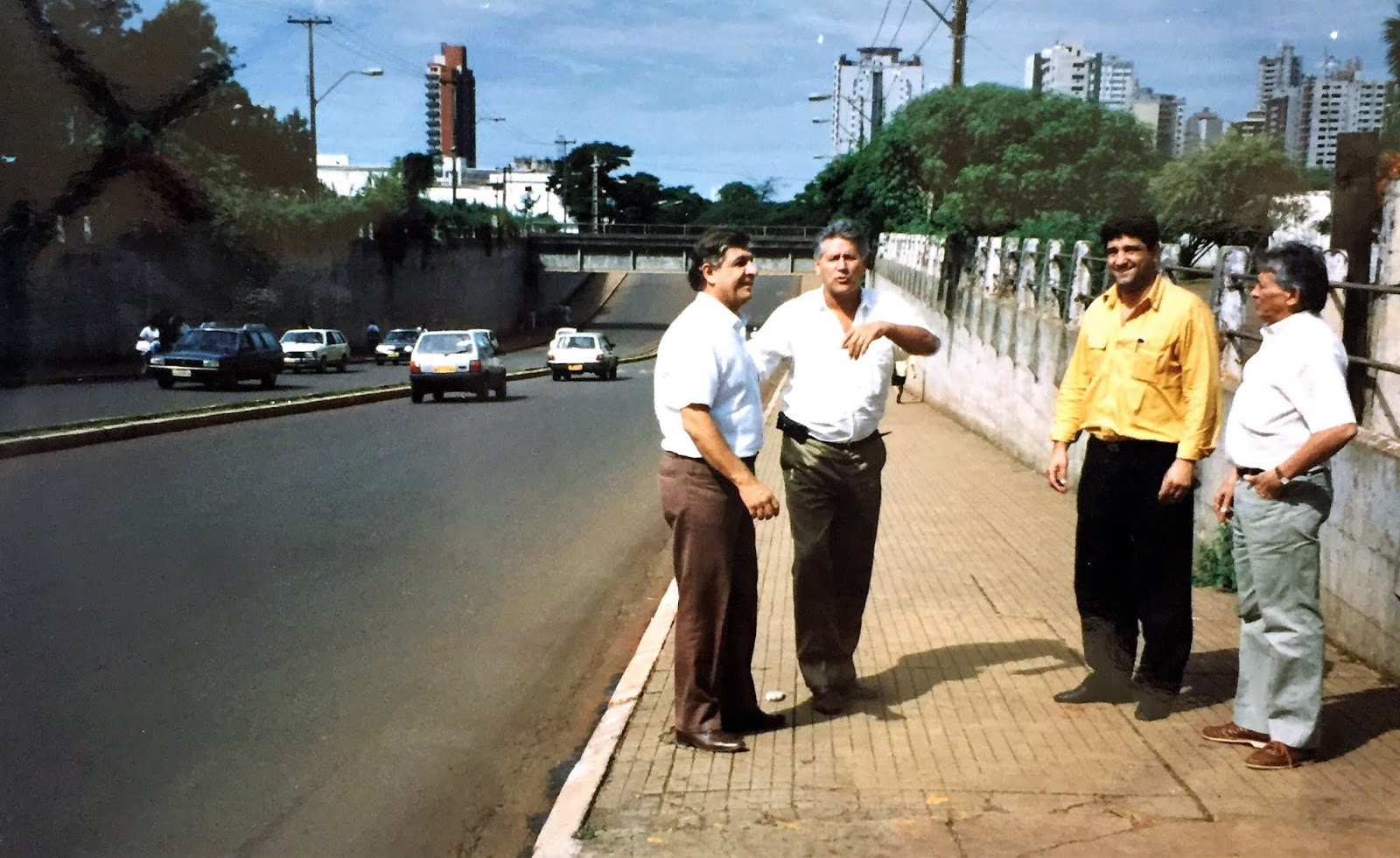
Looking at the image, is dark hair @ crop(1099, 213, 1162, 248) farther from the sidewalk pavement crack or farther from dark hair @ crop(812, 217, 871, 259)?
the sidewalk pavement crack

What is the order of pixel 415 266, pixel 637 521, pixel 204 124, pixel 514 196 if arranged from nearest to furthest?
pixel 637 521 < pixel 204 124 < pixel 415 266 < pixel 514 196

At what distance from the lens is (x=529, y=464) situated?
16.5 m

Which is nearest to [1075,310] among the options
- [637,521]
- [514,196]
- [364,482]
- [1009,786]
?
[637,521]

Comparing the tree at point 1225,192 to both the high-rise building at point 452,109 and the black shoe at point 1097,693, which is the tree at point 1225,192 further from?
the black shoe at point 1097,693

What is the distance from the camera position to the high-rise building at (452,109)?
88625 mm

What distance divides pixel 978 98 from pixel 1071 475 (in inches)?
1670

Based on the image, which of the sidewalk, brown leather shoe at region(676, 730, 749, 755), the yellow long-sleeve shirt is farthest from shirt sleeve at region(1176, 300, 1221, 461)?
brown leather shoe at region(676, 730, 749, 755)

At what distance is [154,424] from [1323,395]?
56.6ft

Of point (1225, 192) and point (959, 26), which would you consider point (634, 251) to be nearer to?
point (1225, 192)

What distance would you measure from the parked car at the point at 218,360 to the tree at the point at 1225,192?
30.8 metres

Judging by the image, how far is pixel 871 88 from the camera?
6688 centimetres

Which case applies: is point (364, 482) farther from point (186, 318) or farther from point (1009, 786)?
point (186, 318)

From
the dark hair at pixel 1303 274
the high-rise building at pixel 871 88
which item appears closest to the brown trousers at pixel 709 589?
the dark hair at pixel 1303 274

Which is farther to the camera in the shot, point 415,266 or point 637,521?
point 415,266
